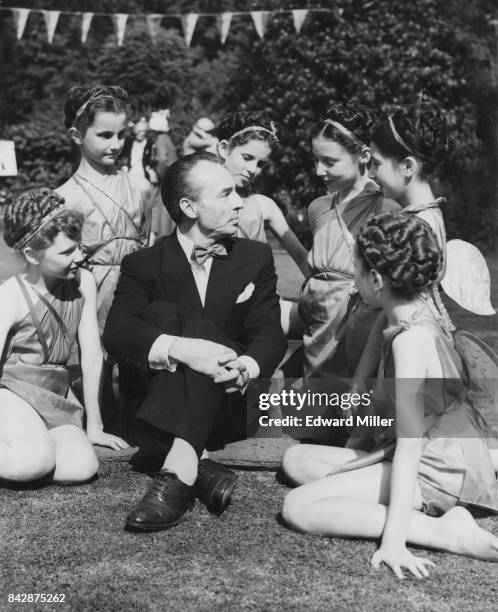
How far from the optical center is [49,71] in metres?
26.7

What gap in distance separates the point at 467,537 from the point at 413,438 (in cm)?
35

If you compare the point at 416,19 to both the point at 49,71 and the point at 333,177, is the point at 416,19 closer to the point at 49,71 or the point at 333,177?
the point at 333,177

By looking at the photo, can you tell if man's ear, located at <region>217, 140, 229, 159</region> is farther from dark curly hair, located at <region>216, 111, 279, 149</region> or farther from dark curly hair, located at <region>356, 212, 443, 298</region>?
dark curly hair, located at <region>356, 212, 443, 298</region>

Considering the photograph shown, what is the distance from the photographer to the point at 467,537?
296cm

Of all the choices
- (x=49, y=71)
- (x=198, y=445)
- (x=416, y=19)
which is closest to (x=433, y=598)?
(x=198, y=445)

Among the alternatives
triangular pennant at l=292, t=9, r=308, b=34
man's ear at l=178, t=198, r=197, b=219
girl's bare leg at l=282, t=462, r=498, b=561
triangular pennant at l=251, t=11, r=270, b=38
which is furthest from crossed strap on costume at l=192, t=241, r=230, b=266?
triangular pennant at l=251, t=11, r=270, b=38

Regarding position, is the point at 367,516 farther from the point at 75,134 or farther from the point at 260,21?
the point at 260,21

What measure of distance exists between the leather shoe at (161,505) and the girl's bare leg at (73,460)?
44 centimetres

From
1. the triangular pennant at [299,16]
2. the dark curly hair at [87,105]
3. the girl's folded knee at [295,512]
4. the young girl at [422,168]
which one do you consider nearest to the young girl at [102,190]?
the dark curly hair at [87,105]

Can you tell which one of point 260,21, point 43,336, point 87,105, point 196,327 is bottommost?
point 43,336

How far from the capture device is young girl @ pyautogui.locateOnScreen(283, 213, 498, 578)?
3.00m

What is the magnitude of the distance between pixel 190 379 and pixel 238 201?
2.80ft

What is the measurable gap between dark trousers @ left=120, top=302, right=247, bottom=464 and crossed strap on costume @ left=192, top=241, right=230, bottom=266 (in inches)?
10.2

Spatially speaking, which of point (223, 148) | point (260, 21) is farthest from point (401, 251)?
point (260, 21)
